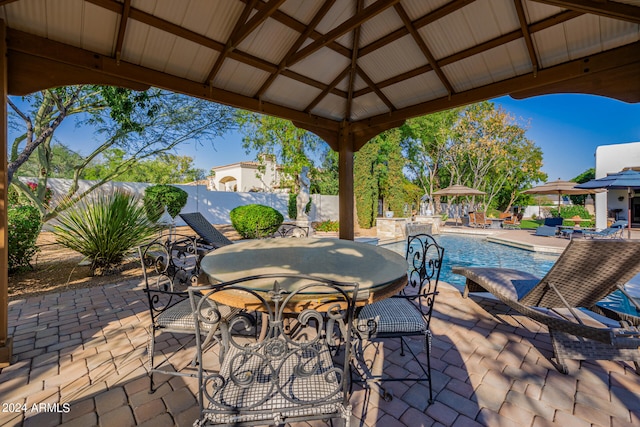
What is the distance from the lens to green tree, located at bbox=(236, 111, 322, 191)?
1125 centimetres

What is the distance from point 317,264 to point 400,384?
3.26 ft

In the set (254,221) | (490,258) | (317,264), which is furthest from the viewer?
(254,221)

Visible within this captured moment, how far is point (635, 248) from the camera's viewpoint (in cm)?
187

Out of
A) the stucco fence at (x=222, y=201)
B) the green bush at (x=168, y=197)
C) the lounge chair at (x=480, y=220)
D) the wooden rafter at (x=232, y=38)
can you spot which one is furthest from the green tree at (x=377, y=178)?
the wooden rafter at (x=232, y=38)

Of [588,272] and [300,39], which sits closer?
[588,272]

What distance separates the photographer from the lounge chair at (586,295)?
1.81 meters

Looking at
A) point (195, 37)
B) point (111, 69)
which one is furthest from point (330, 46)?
point (111, 69)

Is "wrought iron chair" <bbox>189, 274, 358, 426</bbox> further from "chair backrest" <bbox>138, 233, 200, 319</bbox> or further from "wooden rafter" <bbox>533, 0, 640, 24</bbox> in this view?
"wooden rafter" <bbox>533, 0, 640, 24</bbox>

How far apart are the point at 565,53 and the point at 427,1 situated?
1605 millimetres

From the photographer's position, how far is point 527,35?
9.13 feet

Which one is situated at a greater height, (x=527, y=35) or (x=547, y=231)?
(x=527, y=35)

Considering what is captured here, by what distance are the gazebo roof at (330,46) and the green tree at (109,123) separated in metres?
2.30

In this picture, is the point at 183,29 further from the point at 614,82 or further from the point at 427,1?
the point at 614,82

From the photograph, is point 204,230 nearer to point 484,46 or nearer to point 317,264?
point 317,264
